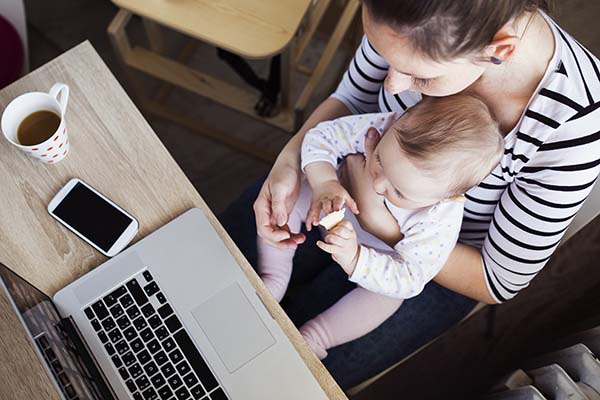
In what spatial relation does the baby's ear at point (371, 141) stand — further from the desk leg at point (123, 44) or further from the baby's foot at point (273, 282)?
the desk leg at point (123, 44)

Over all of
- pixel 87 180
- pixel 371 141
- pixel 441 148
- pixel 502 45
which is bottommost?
pixel 87 180

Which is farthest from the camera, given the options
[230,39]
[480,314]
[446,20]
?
[480,314]

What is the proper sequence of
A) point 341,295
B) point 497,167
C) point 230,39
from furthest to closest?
point 230,39 → point 341,295 → point 497,167

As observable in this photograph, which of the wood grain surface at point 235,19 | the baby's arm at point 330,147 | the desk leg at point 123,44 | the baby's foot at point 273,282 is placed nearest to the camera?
the baby's arm at point 330,147

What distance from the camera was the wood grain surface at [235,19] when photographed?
1336 mm

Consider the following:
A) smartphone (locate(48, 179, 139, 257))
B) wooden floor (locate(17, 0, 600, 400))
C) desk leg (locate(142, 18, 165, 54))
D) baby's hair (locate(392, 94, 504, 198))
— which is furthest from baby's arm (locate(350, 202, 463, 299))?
desk leg (locate(142, 18, 165, 54))

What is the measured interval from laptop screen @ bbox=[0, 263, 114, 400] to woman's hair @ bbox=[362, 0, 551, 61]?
1.96ft

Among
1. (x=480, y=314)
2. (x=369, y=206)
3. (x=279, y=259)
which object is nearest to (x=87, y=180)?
(x=279, y=259)

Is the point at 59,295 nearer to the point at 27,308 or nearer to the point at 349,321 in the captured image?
the point at 27,308

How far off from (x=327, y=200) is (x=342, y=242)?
10cm

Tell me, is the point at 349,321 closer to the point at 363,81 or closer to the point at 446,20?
the point at 363,81

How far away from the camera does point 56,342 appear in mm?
816

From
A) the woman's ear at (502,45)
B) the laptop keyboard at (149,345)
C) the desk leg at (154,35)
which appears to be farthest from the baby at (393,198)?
the desk leg at (154,35)

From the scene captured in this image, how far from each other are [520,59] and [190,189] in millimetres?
551
